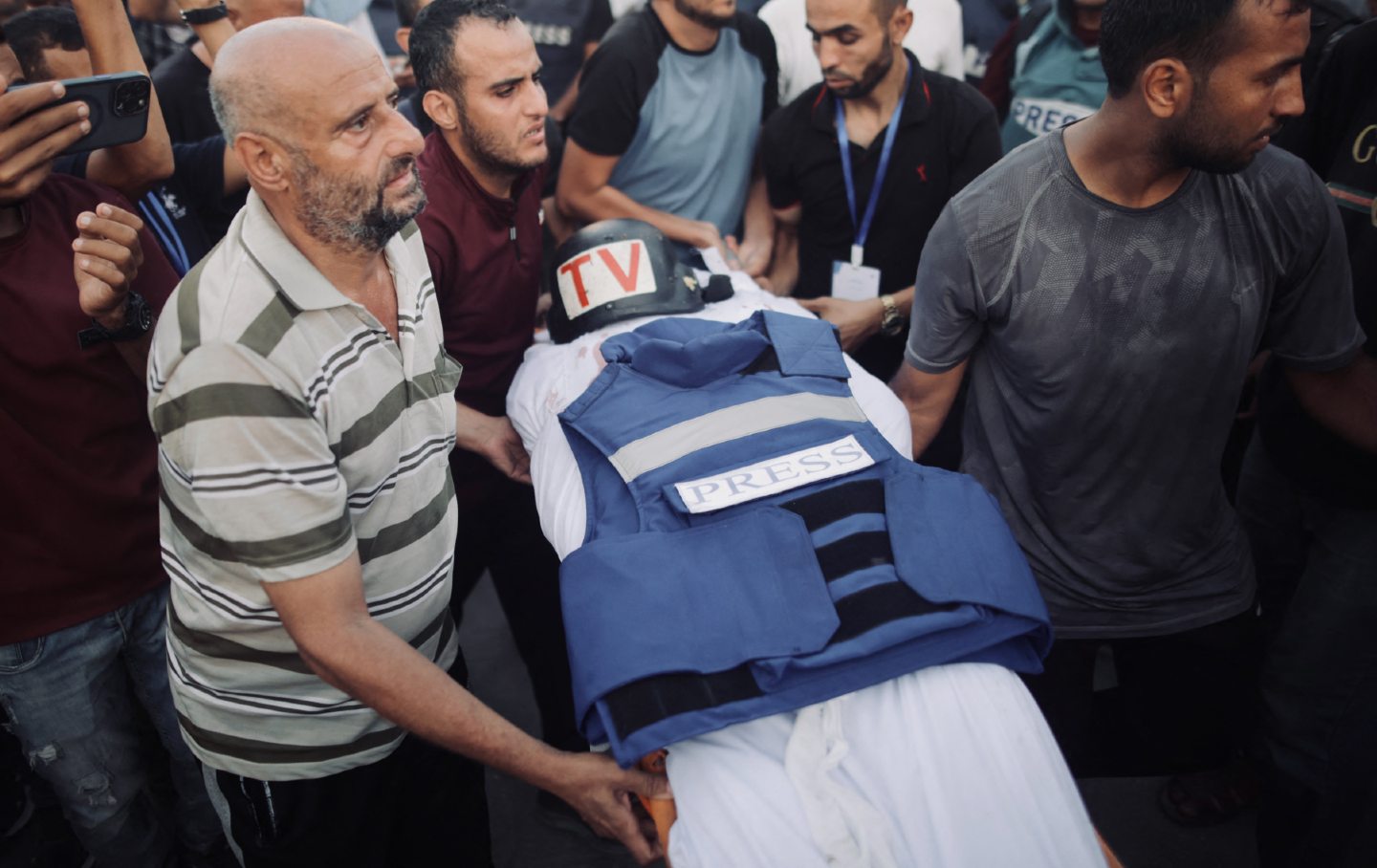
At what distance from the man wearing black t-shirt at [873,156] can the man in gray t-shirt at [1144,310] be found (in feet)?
3.71

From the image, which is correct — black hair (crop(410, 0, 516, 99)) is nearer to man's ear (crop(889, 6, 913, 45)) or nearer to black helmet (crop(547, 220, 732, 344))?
black helmet (crop(547, 220, 732, 344))

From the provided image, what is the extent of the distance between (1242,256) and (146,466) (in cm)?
233

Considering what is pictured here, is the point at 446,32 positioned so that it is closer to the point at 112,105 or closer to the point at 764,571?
the point at 112,105

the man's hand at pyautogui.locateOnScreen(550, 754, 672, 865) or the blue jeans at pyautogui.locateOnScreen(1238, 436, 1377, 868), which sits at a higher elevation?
the man's hand at pyautogui.locateOnScreen(550, 754, 672, 865)

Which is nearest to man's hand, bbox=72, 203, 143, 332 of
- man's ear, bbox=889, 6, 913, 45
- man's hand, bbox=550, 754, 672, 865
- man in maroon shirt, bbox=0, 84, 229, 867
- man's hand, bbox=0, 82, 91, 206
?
man in maroon shirt, bbox=0, 84, 229, 867

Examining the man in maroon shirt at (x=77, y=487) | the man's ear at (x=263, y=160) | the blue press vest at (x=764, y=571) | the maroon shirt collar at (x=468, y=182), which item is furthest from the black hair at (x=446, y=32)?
the blue press vest at (x=764, y=571)

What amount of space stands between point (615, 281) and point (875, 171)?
121 centimetres

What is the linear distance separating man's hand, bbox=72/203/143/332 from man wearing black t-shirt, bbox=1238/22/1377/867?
2.46 meters

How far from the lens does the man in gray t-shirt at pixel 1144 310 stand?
5.76 feet

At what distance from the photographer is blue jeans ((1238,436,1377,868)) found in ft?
7.36

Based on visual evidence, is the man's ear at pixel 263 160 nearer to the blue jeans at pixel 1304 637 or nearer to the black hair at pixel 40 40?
the black hair at pixel 40 40

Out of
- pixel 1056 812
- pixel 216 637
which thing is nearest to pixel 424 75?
pixel 216 637

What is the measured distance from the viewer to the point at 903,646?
1.51 m

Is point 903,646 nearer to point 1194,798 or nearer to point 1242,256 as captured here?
point 1242,256
